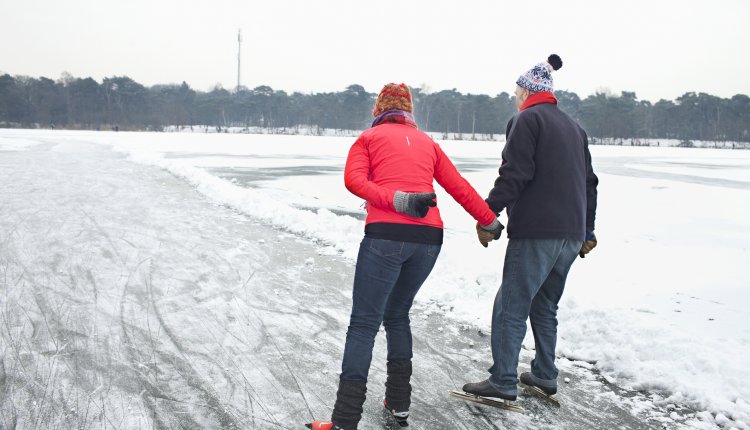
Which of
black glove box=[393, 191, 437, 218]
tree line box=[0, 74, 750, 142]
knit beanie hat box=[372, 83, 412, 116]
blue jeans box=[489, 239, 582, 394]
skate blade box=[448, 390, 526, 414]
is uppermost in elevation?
tree line box=[0, 74, 750, 142]

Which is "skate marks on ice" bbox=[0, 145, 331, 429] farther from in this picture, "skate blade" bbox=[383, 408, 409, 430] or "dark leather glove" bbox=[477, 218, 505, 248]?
"dark leather glove" bbox=[477, 218, 505, 248]

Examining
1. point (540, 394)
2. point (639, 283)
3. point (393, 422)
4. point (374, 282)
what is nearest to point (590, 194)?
point (540, 394)

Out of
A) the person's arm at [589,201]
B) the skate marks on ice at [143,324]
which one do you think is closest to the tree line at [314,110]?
the skate marks on ice at [143,324]

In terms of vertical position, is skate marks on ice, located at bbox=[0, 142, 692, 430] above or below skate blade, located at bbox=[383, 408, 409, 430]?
above

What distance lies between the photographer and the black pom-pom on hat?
328 cm

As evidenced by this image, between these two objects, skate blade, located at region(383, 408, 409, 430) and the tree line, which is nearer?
skate blade, located at region(383, 408, 409, 430)

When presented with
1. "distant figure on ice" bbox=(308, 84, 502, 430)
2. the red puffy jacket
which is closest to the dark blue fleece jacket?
"distant figure on ice" bbox=(308, 84, 502, 430)

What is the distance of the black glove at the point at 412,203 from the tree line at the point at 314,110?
100545 millimetres

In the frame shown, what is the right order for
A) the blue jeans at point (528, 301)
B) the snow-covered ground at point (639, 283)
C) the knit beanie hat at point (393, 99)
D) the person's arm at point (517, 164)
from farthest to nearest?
the snow-covered ground at point (639, 283) → the blue jeans at point (528, 301) → the person's arm at point (517, 164) → the knit beanie hat at point (393, 99)

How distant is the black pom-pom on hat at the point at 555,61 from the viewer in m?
3.28

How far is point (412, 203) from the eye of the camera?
2.64 meters

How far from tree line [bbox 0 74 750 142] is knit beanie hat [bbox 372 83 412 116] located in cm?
10018

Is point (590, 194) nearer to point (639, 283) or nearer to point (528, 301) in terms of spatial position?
point (528, 301)

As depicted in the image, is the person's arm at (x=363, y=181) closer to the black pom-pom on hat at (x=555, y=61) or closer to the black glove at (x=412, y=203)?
the black glove at (x=412, y=203)
